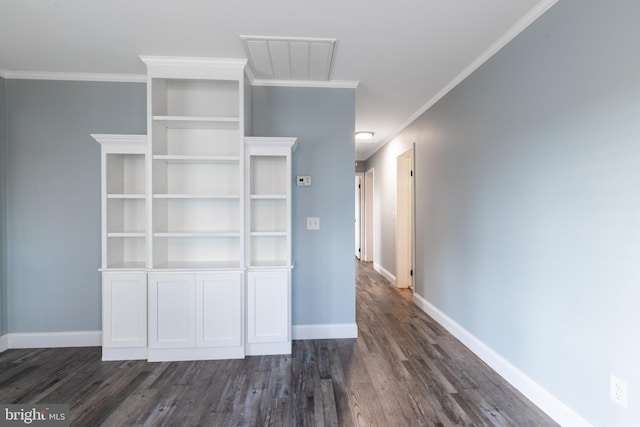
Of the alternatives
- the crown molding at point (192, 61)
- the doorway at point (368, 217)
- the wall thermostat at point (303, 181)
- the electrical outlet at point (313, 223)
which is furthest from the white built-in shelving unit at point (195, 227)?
the doorway at point (368, 217)

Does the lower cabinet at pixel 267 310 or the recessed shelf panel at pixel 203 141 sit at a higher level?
the recessed shelf panel at pixel 203 141

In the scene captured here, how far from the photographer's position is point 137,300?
2490 mm

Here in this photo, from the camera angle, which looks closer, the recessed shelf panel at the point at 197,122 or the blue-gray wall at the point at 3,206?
the recessed shelf panel at the point at 197,122

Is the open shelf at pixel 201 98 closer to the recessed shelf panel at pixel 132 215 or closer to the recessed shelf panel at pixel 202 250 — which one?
the recessed shelf panel at pixel 132 215

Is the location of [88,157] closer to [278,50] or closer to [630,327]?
[278,50]

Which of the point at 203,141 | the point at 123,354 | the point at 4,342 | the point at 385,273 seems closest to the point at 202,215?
the point at 203,141

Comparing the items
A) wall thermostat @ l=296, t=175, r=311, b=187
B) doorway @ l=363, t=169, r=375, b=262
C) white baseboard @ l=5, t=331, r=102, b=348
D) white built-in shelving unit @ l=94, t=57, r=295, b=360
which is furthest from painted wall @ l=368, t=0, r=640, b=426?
doorway @ l=363, t=169, r=375, b=262

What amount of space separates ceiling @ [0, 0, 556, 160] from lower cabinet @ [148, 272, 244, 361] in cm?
184

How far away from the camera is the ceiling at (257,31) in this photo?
1.85 metres

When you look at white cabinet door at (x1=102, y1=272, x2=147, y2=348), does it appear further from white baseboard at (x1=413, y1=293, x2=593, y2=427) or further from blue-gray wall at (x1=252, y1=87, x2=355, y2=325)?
white baseboard at (x1=413, y1=293, x2=593, y2=427)

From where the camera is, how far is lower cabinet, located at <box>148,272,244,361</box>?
2.46 meters

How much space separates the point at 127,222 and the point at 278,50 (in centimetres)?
208

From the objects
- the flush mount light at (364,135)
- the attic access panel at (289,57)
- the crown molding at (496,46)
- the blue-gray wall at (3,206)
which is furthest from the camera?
the flush mount light at (364,135)

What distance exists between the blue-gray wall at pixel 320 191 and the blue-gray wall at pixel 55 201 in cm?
158
